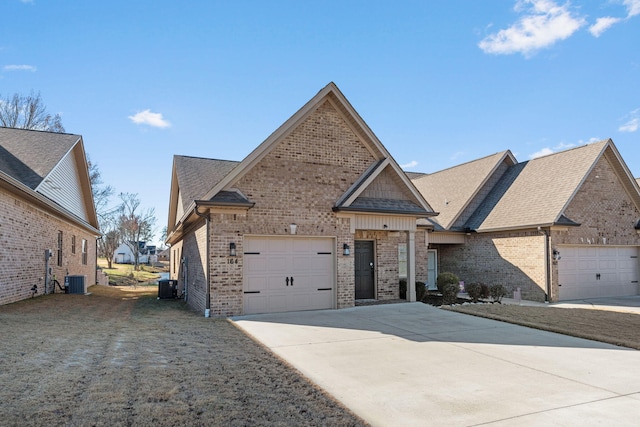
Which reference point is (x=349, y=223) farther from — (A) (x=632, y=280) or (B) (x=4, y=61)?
(B) (x=4, y=61)

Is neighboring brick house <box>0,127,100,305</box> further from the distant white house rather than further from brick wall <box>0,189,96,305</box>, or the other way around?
the distant white house

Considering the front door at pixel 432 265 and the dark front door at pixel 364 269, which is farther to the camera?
the front door at pixel 432 265

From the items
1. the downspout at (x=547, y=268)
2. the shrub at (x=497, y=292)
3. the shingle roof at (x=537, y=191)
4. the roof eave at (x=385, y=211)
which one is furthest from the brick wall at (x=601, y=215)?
the roof eave at (x=385, y=211)

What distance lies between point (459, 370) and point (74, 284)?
638 inches

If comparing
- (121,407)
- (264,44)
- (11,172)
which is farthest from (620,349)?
(11,172)

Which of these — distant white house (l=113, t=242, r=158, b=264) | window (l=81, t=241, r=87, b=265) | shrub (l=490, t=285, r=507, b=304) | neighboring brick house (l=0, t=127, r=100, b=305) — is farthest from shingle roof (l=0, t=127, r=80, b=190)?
distant white house (l=113, t=242, r=158, b=264)

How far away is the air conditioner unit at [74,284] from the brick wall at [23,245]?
0.50m

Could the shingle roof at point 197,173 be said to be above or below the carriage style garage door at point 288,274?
above

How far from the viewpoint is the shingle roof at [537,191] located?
55.8 feet

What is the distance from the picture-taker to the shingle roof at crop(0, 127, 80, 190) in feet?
47.8

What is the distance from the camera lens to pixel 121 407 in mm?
4738

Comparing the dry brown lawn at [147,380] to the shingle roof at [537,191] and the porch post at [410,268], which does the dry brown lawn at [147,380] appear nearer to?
the porch post at [410,268]

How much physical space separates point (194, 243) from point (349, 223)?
5.52 metres

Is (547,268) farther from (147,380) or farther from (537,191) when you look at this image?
(147,380)
